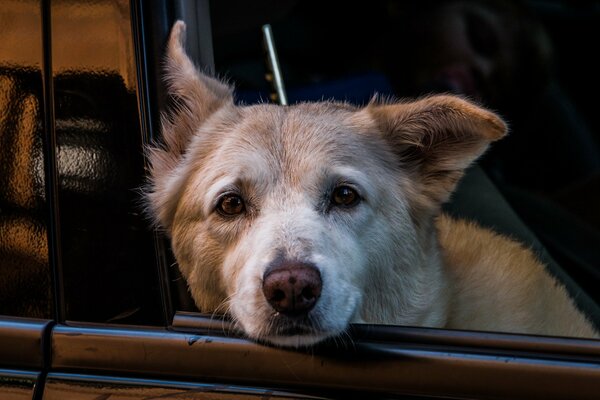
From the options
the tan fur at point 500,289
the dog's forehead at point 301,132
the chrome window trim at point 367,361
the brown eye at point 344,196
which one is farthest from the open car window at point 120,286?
the tan fur at point 500,289

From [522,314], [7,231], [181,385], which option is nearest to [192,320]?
[181,385]

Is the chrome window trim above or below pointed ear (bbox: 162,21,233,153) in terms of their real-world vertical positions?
below

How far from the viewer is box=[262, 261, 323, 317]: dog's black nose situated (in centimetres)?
210

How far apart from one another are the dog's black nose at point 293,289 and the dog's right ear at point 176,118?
0.50 metres

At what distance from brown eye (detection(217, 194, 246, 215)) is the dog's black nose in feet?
1.38

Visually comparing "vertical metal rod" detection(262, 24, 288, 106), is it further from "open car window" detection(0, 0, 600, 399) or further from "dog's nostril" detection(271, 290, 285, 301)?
"dog's nostril" detection(271, 290, 285, 301)

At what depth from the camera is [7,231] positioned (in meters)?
2.24

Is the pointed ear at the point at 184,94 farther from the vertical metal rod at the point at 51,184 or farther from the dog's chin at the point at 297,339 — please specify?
the dog's chin at the point at 297,339

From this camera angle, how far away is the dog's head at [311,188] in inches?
92.7

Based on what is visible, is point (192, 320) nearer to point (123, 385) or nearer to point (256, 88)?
point (123, 385)

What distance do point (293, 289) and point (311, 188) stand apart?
0.45 metres

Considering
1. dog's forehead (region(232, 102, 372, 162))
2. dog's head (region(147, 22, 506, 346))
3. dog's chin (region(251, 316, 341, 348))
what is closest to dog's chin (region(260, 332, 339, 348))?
dog's chin (region(251, 316, 341, 348))

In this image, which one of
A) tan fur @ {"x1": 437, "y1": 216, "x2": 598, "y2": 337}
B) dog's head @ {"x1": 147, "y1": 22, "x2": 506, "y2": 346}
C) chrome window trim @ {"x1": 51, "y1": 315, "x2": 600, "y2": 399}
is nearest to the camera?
chrome window trim @ {"x1": 51, "y1": 315, "x2": 600, "y2": 399}

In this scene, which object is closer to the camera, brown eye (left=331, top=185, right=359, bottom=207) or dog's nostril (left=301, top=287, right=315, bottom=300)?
dog's nostril (left=301, top=287, right=315, bottom=300)
